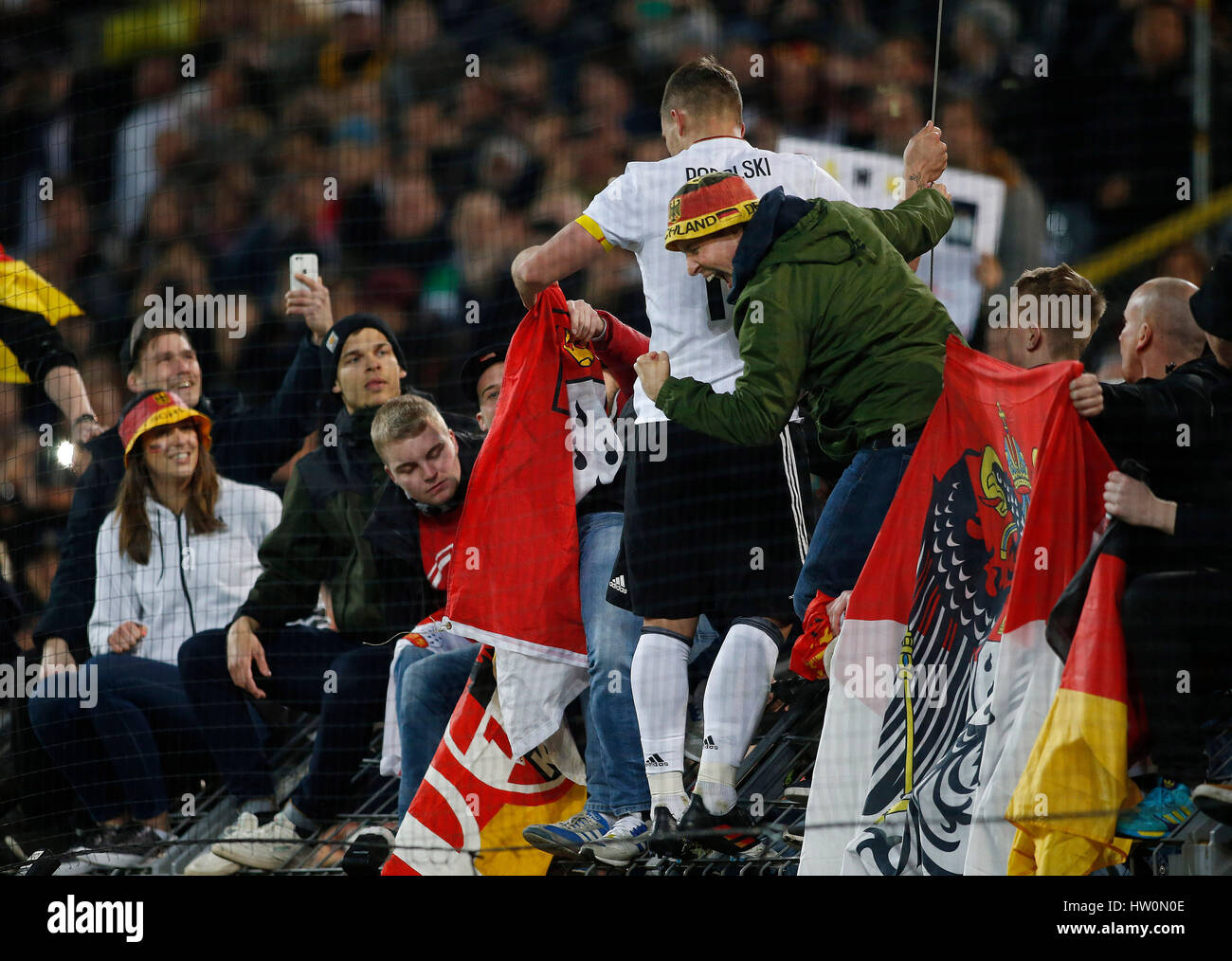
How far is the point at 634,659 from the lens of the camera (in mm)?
3643

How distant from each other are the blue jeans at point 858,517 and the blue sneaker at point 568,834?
78 centimetres

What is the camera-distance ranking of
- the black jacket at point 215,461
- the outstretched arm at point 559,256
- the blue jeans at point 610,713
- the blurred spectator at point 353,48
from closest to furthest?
the blue jeans at point 610,713 < the outstretched arm at point 559,256 < the black jacket at point 215,461 < the blurred spectator at point 353,48

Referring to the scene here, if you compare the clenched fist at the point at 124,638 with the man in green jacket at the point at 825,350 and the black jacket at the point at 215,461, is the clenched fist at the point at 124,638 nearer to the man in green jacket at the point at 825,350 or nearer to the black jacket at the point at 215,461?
the black jacket at the point at 215,461

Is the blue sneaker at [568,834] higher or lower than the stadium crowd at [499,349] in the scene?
lower

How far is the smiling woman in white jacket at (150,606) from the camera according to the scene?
15.1ft

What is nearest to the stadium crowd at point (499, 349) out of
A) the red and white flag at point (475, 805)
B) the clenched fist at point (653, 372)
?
the clenched fist at point (653, 372)

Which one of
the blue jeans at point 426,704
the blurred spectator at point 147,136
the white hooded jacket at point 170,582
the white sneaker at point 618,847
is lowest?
the white sneaker at point 618,847

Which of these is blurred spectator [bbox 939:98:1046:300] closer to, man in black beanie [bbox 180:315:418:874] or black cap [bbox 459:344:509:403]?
black cap [bbox 459:344:509:403]

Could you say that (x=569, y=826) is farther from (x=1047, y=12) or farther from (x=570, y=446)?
(x=1047, y=12)

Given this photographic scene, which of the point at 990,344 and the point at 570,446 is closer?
the point at 570,446

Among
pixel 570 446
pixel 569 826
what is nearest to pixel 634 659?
pixel 569 826

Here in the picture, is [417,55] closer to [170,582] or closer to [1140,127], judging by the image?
[170,582]

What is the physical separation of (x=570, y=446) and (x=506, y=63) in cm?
266
